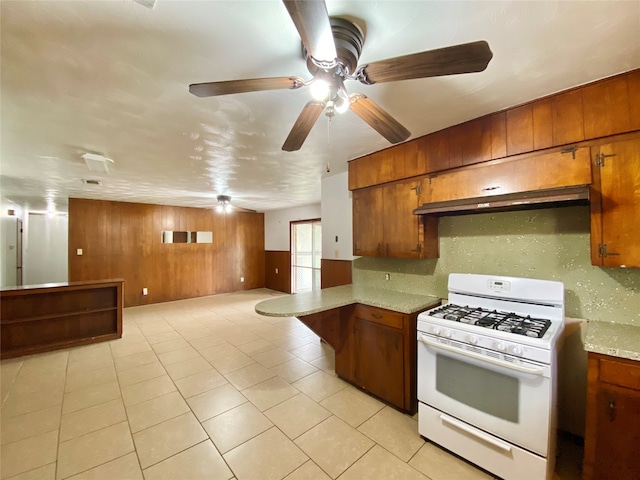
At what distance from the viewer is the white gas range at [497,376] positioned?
1.44 metres

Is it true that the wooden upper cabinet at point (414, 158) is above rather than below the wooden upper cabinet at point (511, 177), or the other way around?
above

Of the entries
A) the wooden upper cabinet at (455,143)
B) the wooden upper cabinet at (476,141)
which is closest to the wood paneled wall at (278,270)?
the wooden upper cabinet at (455,143)

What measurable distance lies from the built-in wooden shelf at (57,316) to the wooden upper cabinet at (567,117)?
5372mm

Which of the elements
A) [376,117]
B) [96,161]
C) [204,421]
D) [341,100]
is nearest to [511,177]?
[376,117]

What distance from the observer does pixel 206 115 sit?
197cm

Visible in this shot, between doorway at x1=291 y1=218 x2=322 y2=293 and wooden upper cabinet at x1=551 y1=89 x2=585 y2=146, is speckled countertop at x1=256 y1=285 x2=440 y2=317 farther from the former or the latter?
doorway at x1=291 y1=218 x2=322 y2=293

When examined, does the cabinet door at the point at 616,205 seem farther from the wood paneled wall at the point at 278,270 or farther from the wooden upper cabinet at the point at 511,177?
the wood paneled wall at the point at 278,270

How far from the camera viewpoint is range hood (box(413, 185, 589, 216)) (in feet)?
4.98

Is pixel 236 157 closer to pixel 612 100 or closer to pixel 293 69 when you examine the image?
pixel 293 69

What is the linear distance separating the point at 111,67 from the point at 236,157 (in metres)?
1.53

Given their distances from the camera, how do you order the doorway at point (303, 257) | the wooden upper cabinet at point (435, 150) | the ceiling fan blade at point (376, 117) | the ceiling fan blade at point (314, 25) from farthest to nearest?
the doorway at point (303, 257)
the wooden upper cabinet at point (435, 150)
the ceiling fan blade at point (376, 117)
the ceiling fan blade at point (314, 25)

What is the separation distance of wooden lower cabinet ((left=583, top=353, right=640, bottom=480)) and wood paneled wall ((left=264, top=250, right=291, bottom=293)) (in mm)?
6239

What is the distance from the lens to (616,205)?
155 centimetres

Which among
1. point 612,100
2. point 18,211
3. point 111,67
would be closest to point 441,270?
point 612,100
